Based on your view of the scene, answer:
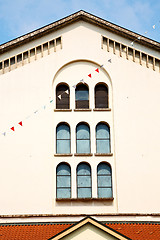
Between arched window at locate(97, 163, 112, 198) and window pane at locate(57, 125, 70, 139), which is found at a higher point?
window pane at locate(57, 125, 70, 139)

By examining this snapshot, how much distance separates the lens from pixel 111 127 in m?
26.4

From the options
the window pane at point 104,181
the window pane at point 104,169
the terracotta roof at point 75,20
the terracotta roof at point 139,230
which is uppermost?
the terracotta roof at point 75,20

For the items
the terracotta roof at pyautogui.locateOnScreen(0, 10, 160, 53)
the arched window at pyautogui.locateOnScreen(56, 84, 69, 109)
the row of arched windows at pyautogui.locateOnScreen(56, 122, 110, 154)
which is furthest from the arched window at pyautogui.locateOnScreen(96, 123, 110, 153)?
the terracotta roof at pyautogui.locateOnScreen(0, 10, 160, 53)

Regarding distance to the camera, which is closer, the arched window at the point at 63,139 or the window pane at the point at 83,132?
the arched window at the point at 63,139

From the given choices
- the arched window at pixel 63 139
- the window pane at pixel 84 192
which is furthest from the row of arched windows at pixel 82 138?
the window pane at pixel 84 192

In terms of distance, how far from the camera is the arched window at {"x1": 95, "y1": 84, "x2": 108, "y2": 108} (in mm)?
26922

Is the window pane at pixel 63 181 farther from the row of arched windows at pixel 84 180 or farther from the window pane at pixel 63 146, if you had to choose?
the window pane at pixel 63 146

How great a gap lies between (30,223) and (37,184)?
188 cm

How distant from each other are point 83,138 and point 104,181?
90.3 inches

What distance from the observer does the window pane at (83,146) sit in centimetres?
2609

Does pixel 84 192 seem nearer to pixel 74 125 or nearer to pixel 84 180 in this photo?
pixel 84 180

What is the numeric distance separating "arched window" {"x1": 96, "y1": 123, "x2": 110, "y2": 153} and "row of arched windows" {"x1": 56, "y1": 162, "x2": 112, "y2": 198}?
713 mm

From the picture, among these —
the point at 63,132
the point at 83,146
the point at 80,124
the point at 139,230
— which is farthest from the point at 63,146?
the point at 139,230

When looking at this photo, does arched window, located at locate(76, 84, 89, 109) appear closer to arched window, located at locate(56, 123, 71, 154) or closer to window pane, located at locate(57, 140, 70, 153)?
arched window, located at locate(56, 123, 71, 154)
